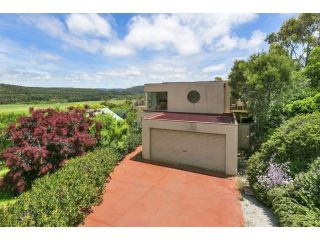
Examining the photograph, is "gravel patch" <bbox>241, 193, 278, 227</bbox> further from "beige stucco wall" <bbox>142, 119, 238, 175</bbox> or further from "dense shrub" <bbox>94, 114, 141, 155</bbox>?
"dense shrub" <bbox>94, 114, 141, 155</bbox>

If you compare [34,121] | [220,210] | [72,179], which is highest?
[34,121]

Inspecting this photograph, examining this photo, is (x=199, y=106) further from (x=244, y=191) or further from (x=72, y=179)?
(x=72, y=179)

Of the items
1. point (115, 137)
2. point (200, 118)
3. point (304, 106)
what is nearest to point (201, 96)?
point (200, 118)

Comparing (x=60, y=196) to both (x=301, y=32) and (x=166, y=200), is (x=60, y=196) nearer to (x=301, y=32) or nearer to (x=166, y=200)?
(x=166, y=200)

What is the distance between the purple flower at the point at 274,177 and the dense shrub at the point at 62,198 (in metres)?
8.12

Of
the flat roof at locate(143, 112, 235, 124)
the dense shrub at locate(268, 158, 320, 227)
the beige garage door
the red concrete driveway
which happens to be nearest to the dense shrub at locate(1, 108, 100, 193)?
the red concrete driveway

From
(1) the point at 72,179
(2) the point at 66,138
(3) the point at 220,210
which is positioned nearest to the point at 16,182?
(2) the point at 66,138

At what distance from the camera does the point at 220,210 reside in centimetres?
940

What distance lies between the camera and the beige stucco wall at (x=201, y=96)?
1956 cm

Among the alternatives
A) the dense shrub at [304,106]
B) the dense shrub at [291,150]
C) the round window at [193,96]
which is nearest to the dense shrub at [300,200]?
the dense shrub at [291,150]

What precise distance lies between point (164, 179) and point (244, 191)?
4.67 m

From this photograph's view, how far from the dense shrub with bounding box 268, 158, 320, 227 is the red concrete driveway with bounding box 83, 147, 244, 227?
1.74 m

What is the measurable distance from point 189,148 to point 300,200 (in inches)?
315
